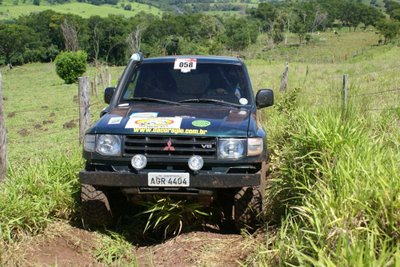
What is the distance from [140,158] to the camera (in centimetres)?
460

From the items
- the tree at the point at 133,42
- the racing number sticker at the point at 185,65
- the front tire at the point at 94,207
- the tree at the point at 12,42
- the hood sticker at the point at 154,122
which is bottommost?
the tree at the point at 12,42

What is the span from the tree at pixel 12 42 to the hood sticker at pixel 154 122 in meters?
74.7

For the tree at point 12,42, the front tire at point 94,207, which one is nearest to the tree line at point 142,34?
the tree at point 12,42

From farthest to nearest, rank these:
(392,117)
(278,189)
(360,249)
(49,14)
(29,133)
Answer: (49,14) → (29,133) → (392,117) → (278,189) → (360,249)

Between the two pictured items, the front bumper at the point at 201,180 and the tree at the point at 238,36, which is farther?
the tree at the point at 238,36

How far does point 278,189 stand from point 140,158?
153 cm

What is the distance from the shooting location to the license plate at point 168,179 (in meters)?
4.55

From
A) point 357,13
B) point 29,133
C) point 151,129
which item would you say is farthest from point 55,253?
point 357,13

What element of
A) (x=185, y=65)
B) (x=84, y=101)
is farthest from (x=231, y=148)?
(x=84, y=101)

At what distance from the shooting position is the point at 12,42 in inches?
2938

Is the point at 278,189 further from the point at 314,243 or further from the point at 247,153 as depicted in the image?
the point at 314,243

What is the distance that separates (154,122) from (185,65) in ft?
4.95

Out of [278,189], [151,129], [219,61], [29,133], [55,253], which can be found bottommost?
[29,133]

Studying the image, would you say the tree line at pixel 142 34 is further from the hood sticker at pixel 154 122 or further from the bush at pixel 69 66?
the hood sticker at pixel 154 122
